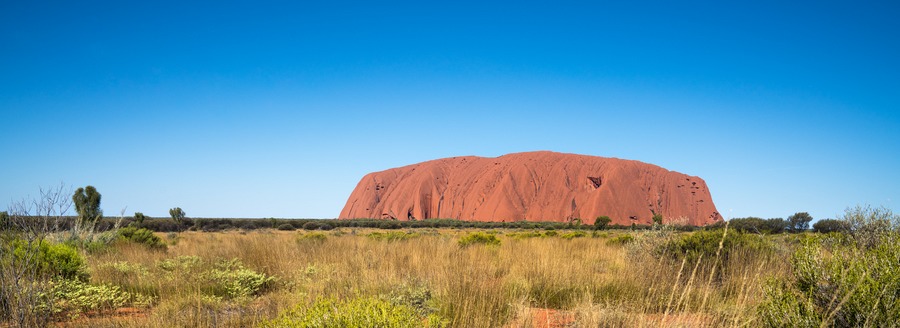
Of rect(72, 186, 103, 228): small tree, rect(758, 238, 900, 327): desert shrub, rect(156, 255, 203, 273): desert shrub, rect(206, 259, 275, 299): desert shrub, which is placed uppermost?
rect(72, 186, 103, 228): small tree

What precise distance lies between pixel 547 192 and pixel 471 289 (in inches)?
3281

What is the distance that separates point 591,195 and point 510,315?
82.9 meters

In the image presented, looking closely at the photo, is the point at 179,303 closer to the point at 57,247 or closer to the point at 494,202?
the point at 57,247

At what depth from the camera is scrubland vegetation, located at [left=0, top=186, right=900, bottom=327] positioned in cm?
347

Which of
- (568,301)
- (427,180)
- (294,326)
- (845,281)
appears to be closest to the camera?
(294,326)

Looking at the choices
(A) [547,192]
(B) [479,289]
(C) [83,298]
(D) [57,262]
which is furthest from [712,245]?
(A) [547,192]

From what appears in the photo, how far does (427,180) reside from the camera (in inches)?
3839

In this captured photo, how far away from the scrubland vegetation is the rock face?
2891 inches

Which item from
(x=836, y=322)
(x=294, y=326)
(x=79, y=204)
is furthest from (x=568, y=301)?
(x=79, y=204)

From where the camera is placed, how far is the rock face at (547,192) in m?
81.9

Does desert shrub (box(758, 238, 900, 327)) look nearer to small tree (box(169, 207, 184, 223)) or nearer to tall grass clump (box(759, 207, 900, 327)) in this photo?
tall grass clump (box(759, 207, 900, 327))

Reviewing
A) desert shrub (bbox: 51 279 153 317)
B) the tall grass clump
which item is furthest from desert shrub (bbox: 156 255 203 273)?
the tall grass clump

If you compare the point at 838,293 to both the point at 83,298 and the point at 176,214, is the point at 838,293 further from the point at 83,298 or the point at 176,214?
the point at 176,214

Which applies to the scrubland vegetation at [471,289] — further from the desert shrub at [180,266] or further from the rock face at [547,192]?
the rock face at [547,192]
